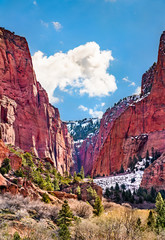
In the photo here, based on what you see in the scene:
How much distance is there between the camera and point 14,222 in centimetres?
2748

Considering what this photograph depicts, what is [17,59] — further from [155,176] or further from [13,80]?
[155,176]

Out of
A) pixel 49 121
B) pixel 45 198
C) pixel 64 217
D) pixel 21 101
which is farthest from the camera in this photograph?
pixel 49 121

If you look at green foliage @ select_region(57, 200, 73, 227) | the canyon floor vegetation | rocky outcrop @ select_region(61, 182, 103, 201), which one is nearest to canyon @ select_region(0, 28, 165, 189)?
rocky outcrop @ select_region(61, 182, 103, 201)

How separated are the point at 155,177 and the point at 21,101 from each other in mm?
54004

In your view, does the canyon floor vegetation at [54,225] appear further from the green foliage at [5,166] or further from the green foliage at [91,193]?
the green foliage at [91,193]

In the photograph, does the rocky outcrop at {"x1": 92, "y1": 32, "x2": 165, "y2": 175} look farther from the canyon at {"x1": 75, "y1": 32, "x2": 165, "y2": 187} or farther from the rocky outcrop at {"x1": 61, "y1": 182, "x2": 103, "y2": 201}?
the rocky outcrop at {"x1": 61, "y1": 182, "x2": 103, "y2": 201}

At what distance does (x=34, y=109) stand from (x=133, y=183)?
4695 cm

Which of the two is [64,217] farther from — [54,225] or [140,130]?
[140,130]

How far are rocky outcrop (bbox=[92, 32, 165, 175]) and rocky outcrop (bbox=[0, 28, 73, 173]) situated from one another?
3463 centimetres

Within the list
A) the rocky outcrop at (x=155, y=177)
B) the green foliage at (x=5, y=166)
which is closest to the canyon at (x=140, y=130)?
the rocky outcrop at (x=155, y=177)

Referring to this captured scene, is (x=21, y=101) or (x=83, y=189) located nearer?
(x=83, y=189)

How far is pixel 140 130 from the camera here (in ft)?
398

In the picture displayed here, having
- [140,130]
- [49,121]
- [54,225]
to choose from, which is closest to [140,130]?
[140,130]

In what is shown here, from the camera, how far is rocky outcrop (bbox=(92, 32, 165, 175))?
11169 cm
